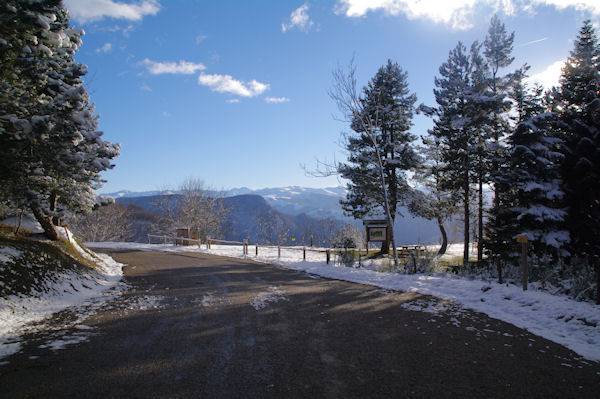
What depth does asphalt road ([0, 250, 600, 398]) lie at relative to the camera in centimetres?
357

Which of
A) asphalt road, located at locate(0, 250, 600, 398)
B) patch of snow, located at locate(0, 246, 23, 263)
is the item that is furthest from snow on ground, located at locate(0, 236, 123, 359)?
asphalt road, located at locate(0, 250, 600, 398)

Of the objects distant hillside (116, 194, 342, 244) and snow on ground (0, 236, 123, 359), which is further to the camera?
distant hillside (116, 194, 342, 244)

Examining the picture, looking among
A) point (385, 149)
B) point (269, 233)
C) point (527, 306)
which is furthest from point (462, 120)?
point (269, 233)

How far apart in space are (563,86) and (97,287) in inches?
929

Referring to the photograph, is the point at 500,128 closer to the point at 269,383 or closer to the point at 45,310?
the point at 269,383

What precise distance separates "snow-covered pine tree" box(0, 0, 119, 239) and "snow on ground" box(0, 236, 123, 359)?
2.44m

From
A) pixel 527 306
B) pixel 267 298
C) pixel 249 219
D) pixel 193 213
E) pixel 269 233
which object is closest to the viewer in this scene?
pixel 527 306

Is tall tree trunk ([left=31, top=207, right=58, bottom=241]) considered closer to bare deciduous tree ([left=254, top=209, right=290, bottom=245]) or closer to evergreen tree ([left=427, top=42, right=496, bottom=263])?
evergreen tree ([left=427, top=42, right=496, bottom=263])

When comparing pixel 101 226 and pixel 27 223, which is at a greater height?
pixel 27 223

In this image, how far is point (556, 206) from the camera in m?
15.9

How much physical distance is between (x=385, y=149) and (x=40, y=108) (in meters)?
21.7

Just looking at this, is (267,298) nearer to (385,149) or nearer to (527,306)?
(527,306)

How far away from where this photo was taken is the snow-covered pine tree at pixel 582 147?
14562 millimetres

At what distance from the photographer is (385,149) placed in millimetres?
25125
